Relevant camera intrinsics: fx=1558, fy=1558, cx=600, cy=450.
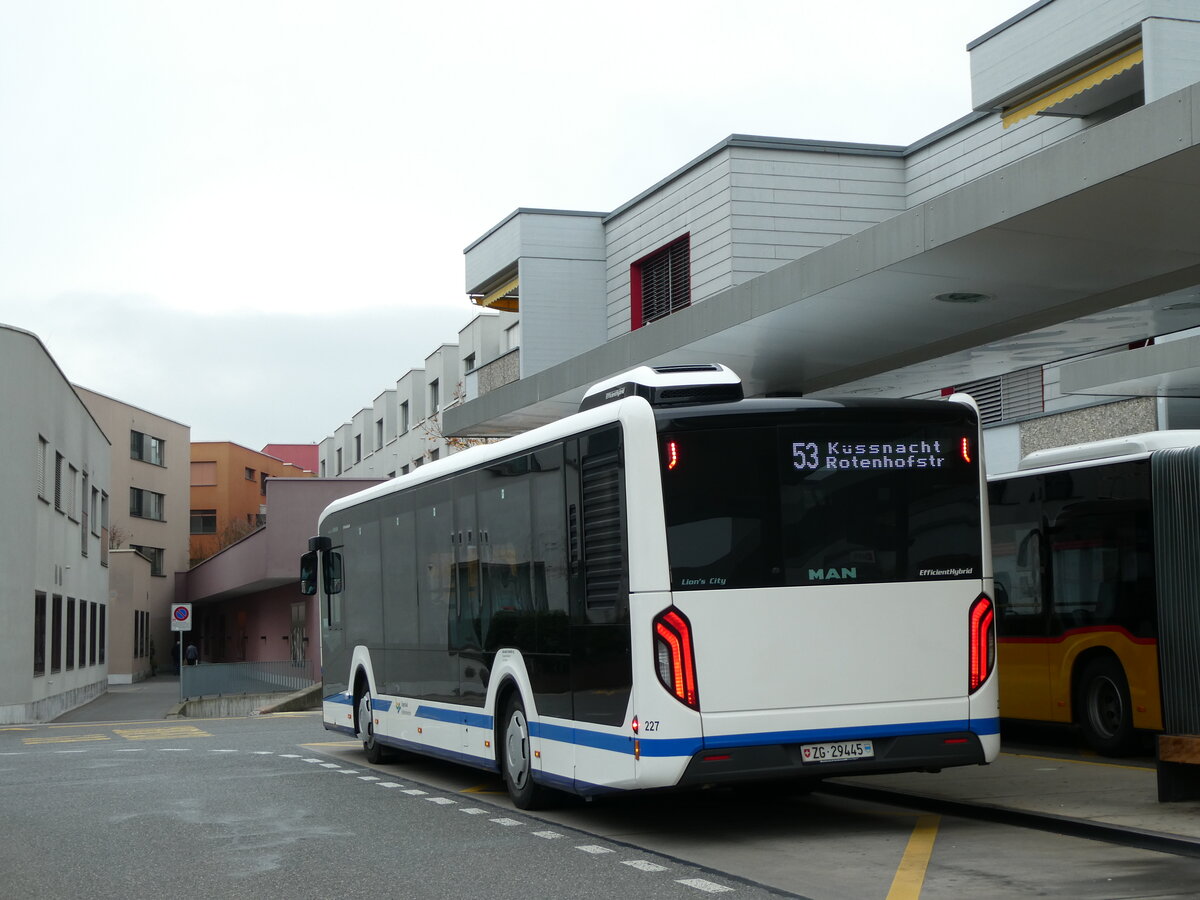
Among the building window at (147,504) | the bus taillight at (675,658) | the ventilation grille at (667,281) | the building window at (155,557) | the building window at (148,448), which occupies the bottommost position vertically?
the bus taillight at (675,658)

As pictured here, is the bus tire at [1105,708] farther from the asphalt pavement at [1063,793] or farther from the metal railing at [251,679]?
the metal railing at [251,679]

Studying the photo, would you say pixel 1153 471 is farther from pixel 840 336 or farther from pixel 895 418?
pixel 840 336

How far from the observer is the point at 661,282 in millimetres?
29719

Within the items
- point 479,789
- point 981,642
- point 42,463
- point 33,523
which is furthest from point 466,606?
point 42,463

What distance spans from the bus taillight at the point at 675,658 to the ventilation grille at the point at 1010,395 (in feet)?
54.7

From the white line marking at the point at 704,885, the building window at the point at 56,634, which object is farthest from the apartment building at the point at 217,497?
the white line marking at the point at 704,885

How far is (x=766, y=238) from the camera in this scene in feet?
87.2

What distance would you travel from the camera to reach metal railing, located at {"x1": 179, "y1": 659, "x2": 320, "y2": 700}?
128 ft

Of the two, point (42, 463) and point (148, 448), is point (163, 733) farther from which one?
point (148, 448)

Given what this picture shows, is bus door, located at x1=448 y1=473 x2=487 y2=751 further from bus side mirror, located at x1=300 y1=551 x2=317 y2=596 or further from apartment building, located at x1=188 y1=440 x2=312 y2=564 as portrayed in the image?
apartment building, located at x1=188 y1=440 x2=312 y2=564

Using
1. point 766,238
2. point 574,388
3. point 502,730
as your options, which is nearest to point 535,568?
point 502,730

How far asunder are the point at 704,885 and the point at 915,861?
1431 mm

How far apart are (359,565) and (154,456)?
201ft

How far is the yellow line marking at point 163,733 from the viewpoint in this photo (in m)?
24.4
